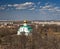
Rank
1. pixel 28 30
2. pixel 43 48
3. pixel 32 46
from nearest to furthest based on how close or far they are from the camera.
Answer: pixel 43 48 → pixel 32 46 → pixel 28 30

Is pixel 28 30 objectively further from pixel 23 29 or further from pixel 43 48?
pixel 43 48

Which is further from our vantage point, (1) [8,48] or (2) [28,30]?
(2) [28,30]

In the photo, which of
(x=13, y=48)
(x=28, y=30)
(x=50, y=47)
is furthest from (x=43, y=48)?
(x=28, y=30)

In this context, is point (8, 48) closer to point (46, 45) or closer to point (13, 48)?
point (13, 48)

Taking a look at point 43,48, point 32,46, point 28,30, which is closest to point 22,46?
point 32,46

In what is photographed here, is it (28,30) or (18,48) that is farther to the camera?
(28,30)

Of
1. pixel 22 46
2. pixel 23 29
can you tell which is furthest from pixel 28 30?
pixel 22 46

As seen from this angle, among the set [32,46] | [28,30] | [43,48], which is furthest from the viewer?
[28,30]

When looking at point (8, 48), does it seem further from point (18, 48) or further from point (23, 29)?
point (23, 29)
